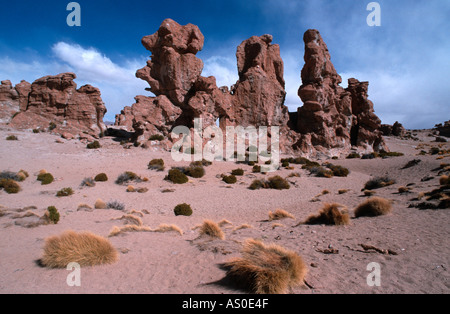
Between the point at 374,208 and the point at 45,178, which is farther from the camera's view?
the point at 45,178

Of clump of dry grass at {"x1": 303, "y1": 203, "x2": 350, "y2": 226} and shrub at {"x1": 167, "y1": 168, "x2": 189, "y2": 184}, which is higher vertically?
shrub at {"x1": 167, "y1": 168, "x2": 189, "y2": 184}

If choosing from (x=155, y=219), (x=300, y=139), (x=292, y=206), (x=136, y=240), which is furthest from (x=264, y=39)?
(x=136, y=240)

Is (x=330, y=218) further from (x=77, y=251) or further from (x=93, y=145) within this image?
(x=93, y=145)

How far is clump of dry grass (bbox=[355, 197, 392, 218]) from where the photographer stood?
25.3 ft

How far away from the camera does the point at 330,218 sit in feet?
23.7

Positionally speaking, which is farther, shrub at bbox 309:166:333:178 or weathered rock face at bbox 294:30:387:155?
weathered rock face at bbox 294:30:387:155

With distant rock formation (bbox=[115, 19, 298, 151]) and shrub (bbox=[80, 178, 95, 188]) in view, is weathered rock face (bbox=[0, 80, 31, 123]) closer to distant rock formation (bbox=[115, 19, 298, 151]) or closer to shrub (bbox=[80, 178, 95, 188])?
distant rock formation (bbox=[115, 19, 298, 151])

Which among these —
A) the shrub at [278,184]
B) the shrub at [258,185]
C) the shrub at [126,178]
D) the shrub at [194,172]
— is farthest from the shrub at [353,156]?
the shrub at [126,178]

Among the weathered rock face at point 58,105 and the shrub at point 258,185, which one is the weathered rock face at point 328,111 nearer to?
the shrub at point 258,185

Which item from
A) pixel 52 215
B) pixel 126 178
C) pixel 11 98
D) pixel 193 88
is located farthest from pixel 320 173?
pixel 11 98

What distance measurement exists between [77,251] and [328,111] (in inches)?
1445

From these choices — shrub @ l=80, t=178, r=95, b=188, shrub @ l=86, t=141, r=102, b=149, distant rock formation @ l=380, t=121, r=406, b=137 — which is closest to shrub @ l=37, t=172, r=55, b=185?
shrub @ l=80, t=178, r=95, b=188

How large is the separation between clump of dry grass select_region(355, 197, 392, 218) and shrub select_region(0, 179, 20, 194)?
1706 centimetres
